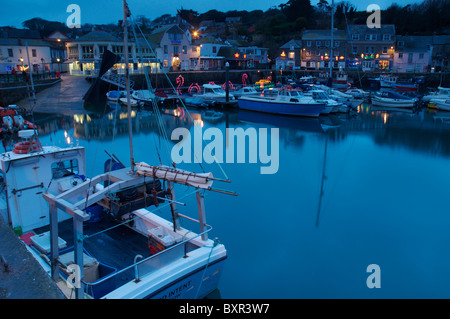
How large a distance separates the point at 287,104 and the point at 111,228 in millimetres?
23549

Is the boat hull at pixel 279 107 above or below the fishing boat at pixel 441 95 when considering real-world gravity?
below

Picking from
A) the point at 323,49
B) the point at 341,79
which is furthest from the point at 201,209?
the point at 323,49

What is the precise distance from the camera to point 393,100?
32.6m

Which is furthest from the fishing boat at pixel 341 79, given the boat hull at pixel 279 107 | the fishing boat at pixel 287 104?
the boat hull at pixel 279 107

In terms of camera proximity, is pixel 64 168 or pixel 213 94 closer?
pixel 64 168

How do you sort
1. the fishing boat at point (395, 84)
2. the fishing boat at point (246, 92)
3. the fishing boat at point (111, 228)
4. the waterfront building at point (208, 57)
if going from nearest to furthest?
the fishing boat at point (111, 228) < the fishing boat at point (246, 92) < the fishing boat at point (395, 84) < the waterfront building at point (208, 57)

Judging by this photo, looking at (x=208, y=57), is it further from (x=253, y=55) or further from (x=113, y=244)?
(x=113, y=244)

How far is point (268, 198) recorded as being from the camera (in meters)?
11.5

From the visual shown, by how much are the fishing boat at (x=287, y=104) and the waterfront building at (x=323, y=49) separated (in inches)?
1150

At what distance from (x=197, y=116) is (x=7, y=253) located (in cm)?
2491

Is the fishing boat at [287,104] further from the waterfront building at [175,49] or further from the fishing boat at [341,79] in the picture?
the waterfront building at [175,49]

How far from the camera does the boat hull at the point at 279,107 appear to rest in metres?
26.7

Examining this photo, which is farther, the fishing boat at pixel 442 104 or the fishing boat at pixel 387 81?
the fishing boat at pixel 387 81
